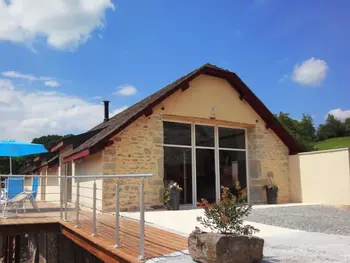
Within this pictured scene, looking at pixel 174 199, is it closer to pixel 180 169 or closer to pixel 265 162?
pixel 180 169

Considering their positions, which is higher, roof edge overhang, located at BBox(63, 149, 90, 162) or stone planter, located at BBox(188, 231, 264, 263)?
roof edge overhang, located at BBox(63, 149, 90, 162)

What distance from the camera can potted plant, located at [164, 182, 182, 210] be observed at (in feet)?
37.6

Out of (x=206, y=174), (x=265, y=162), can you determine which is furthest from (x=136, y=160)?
(x=265, y=162)

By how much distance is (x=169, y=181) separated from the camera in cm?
1223

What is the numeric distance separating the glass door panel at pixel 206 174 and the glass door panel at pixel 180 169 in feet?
1.26

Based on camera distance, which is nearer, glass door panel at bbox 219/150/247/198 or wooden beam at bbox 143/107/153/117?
wooden beam at bbox 143/107/153/117

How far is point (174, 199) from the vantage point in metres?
11.5

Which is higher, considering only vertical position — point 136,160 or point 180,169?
point 136,160

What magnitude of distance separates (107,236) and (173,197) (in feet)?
17.3

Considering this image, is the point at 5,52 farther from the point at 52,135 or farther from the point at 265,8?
the point at 52,135

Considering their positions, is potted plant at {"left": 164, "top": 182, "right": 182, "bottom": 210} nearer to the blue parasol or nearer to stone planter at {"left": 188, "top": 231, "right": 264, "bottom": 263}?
the blue parasol

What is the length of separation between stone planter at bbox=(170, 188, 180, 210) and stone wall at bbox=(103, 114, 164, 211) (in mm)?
465

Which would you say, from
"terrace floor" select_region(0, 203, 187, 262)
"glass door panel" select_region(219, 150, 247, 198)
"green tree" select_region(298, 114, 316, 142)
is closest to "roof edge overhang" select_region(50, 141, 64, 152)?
"terrace floor" select_region(0, 203, 187, 262)

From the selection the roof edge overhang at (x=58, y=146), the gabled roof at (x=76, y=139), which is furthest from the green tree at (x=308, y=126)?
the gabled roof at (x=76, y=139)
